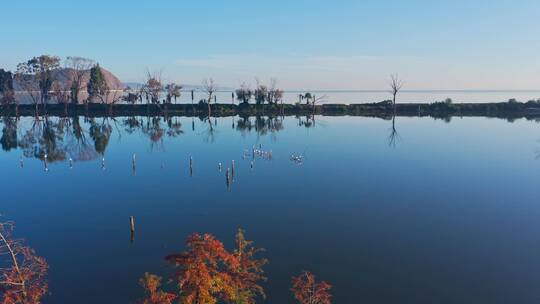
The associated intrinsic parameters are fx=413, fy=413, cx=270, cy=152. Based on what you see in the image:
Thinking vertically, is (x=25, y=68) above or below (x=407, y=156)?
above

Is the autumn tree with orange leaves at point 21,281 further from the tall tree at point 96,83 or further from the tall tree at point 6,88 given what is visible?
the tall tree at point 96,83

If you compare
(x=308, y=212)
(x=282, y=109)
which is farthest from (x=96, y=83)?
(x=308, y=212)

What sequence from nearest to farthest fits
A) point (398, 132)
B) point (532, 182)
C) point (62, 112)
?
1. point (532, 182)
2. point (398, 132)
3. point (62, 112)

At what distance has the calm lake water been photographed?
20.5 m

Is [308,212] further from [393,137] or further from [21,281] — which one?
[393,137]

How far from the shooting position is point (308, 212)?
3098cm

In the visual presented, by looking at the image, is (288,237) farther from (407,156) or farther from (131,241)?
(407,156)

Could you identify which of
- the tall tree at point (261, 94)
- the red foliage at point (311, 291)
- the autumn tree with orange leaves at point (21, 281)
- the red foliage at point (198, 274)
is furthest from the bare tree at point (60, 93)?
the red foliage at point (198, 274)

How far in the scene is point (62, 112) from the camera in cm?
11444

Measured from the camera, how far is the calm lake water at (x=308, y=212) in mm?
20500

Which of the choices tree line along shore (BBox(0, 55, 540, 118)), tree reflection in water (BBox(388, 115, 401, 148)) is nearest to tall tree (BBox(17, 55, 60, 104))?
tree line along shore (BBox(0, 55, 540, 118))

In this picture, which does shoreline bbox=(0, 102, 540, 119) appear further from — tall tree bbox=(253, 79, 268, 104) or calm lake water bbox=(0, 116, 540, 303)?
calm lake water bbox=(0, 116, 540, 303)

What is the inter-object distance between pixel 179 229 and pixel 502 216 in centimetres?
2301

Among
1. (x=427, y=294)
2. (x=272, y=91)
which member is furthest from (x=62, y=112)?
(x=427, y=294)
